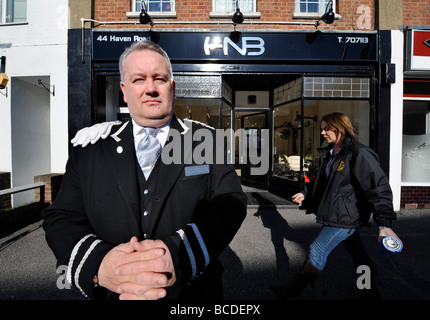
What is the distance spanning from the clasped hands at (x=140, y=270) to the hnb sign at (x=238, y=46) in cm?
635

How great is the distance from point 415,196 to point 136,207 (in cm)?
829

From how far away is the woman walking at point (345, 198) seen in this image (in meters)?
2.33

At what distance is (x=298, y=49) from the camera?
6422 millimetres

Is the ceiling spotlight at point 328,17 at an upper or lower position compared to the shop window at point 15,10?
lower

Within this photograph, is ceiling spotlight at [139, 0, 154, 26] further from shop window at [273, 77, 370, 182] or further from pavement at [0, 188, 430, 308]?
pavement at [0, 188, 430, 308]

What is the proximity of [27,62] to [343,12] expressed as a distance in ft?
30.0

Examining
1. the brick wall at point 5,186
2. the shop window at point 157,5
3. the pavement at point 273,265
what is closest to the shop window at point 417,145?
the pavement at point 273,265

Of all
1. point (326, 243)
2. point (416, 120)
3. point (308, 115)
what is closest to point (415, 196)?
point (416, 120)

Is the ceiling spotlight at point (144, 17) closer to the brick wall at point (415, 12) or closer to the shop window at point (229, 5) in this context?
the shop window at point (229, 5)

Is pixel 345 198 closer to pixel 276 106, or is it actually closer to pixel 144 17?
pixel 276 106

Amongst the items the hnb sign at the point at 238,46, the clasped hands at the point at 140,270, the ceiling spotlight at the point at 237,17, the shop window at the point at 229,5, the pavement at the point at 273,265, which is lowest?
the pavement at the point at 273,265

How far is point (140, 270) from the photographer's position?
0.95 meters

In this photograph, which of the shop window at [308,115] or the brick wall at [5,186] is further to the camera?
the shop window at [308,115]

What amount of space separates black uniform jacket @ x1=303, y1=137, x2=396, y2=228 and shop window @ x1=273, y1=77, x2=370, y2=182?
15.0 feet
